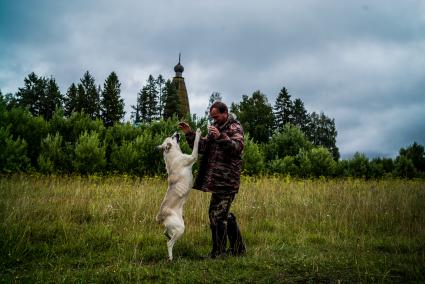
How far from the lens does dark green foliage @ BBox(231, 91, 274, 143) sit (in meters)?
45.1

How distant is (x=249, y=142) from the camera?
17.2 metres

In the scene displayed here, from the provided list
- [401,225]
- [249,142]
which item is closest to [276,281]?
[401,225]

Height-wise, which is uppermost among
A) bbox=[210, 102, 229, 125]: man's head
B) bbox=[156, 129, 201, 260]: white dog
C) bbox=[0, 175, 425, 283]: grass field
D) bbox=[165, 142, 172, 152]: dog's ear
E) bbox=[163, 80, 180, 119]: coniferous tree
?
bbox=[163, 80, 180, 119]: coniferous tree

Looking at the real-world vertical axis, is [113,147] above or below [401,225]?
above

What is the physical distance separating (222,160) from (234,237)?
4.03 ft

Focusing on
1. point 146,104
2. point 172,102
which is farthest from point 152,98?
point 172,102

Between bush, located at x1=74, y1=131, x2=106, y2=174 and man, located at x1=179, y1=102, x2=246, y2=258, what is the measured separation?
874cm

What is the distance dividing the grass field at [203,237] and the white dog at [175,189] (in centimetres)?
48

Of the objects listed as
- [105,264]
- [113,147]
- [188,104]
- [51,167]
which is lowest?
[105,264]

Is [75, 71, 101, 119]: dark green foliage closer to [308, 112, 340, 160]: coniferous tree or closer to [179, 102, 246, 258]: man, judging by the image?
[308, 112, 340, 160]: coniferous tree

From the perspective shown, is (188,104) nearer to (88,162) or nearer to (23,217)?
(88,162)

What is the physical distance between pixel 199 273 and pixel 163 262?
81 centimetres

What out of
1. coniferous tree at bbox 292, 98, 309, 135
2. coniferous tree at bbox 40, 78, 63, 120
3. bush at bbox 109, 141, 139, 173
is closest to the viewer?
bush at bbox 109, 141, 139, 173

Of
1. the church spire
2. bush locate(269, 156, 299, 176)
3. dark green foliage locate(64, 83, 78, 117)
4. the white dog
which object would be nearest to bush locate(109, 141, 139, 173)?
bush locate(269, 156, 299, 176)
